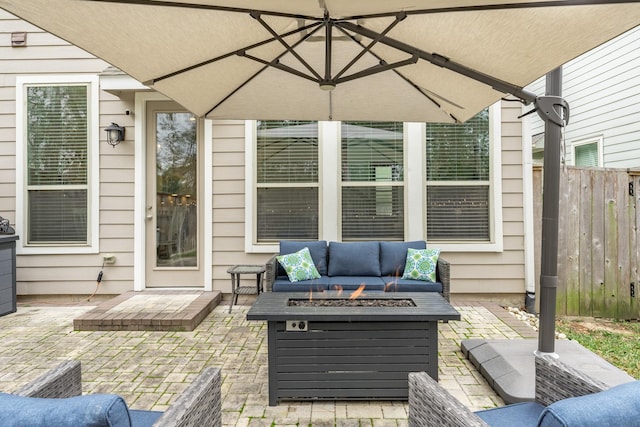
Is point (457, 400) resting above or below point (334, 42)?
below

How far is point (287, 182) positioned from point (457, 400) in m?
3.78

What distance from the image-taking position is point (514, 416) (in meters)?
1.53

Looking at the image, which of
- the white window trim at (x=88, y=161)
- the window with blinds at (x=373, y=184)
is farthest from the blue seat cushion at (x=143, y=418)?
the white window trim at (x=88, y=161)

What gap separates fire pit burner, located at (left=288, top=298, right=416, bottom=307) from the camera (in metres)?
2.65

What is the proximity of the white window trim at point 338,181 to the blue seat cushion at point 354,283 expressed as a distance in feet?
2.64

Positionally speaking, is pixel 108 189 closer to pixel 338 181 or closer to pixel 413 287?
pixel 338 181

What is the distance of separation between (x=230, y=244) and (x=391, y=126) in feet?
8.93

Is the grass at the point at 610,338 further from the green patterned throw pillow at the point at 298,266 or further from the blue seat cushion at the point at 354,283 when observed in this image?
the green patterned throw pillow at the point at 298,266

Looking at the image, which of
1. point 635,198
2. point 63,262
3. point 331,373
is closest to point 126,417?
point 331,373

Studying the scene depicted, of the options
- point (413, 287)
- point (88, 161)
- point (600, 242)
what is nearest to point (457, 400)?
point (413, 287)

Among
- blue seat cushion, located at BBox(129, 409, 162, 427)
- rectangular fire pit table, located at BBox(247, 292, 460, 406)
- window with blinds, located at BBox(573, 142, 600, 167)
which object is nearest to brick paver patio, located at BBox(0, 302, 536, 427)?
rectangular fire pit table, located at BBox(247, 292, 460, 406)

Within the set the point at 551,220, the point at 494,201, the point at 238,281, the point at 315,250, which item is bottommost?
the point at 238,281

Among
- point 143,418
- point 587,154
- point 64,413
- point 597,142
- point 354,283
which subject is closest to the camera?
point 64,413

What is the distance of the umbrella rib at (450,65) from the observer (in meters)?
2.17
